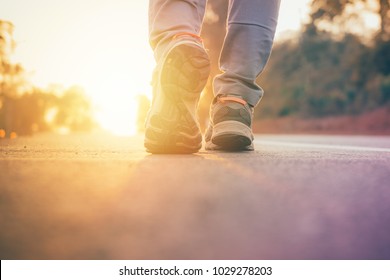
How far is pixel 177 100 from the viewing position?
1.47 meters

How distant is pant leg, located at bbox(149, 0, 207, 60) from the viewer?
1587mm

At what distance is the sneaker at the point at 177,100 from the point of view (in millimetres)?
1437

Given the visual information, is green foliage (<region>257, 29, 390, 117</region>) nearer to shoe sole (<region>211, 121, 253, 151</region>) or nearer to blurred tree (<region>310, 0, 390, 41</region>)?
blurred tree (<region>310, 0, 390, 41</region>)

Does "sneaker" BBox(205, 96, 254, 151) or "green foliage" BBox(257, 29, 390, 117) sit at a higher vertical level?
"green foliage" BBox(257, 29, 390, 117)

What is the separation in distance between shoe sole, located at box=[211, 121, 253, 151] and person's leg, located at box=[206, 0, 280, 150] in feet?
0.23

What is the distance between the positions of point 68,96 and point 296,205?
62989 mm

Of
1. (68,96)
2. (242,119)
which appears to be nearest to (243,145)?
(242,119)

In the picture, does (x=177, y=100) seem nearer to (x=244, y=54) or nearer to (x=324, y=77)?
(x=244, y=54)

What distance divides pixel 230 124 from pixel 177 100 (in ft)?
0.86

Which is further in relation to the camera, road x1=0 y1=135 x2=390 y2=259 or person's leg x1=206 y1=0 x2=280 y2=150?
person's leg x1=206 y1=0 x2=280 y2=150

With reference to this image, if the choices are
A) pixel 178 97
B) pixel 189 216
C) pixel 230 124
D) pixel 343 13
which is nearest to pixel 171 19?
pixel 178 97

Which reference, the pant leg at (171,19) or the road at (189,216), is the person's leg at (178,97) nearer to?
the pant leg at (171,19)

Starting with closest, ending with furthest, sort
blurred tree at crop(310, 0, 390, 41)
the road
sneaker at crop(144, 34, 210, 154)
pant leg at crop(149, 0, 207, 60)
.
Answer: the road < sneaker at crop(144, 34, 210, 154) < pant leg at crop(149, 0, 207, 60) < blurred tree at crop(310, 0, 390, 41)

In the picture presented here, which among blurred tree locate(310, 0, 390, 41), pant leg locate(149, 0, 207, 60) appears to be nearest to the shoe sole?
pant leg locate(149, 0, 207, 60)
